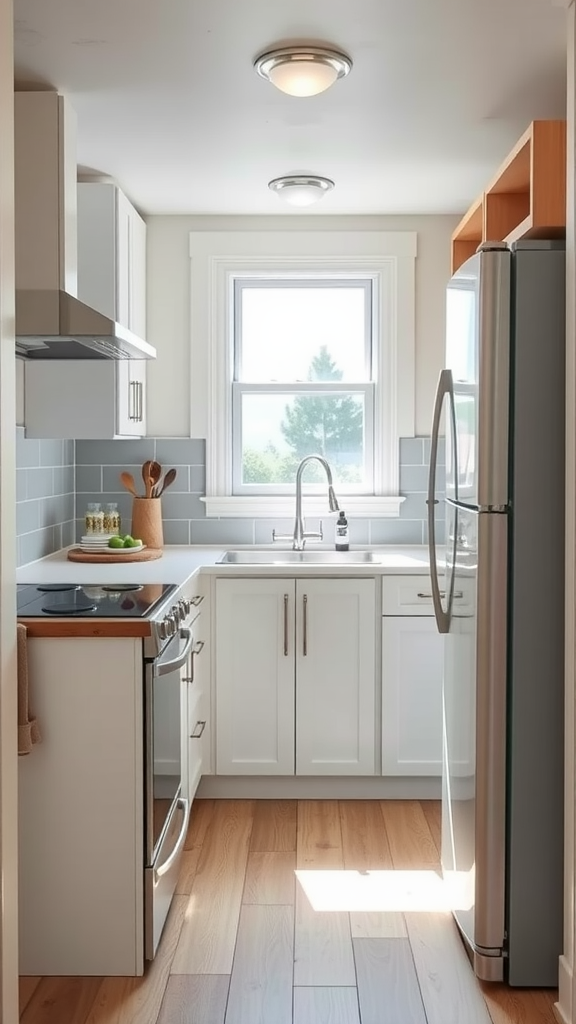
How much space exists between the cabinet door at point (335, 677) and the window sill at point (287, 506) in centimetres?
71

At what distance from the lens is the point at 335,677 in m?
3.87

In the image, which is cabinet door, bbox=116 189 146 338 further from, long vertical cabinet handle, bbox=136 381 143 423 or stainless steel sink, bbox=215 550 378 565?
stainless steel sink, bbox=215 550 378 565

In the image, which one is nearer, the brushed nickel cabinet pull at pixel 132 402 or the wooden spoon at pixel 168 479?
the brushed nickel cabinet pull at pixel 132 402

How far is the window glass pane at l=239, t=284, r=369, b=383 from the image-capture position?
4543 mm

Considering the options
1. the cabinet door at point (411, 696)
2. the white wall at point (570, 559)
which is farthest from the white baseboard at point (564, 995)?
the cabinet door at point (411, 696)

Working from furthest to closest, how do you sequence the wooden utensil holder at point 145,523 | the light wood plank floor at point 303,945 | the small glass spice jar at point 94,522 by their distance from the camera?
the wooden utensil holder at point 145,523, the small glass spice jar at point 94,522, the light wood plank floor at point 303,945

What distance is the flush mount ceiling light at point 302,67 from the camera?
2645mm

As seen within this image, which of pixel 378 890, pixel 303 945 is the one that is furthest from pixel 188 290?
pixel 303 945

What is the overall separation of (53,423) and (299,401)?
124cm

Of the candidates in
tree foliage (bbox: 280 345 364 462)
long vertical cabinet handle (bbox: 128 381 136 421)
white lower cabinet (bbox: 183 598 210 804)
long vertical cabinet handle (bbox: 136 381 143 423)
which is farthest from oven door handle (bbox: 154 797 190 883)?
tree foliage (bbox: 280 345 364 462)

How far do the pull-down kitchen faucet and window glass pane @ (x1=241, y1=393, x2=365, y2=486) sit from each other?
0.12 m

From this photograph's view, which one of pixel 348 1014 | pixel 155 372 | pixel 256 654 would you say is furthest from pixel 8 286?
pixel 155 372

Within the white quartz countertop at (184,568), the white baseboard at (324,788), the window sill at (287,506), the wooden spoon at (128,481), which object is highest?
the wooden spoon at (128,481)

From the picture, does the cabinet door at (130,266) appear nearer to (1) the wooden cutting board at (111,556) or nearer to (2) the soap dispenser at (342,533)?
(1) the wooden cutting board at (111,556)
